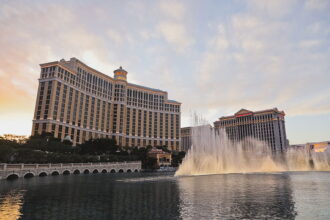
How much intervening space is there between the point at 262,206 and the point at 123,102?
152724mm

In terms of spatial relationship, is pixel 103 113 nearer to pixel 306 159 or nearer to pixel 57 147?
pixel 57 147

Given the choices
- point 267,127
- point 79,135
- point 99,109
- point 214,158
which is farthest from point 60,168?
point 267,127

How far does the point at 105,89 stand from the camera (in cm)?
15775

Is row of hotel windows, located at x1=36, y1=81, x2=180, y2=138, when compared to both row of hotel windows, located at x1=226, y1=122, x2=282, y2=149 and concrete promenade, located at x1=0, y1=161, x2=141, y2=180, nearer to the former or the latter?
concrete promenade, located at x1=0, y1=161, x2=141, y2=180

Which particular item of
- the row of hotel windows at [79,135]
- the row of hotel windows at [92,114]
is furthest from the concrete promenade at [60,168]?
the row of hotel windows at [92,114]

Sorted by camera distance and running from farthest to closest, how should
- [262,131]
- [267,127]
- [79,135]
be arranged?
[262,131] < [267,127] < [79,135]

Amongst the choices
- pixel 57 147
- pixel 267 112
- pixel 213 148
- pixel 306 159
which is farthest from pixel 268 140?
pixel 57 147

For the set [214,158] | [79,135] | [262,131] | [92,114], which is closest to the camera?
[214,158]

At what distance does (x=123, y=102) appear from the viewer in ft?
538

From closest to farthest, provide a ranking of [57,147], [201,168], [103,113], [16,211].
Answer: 1. [16,211]
2. [201,168]
3. [57,147]
4. [103,113]

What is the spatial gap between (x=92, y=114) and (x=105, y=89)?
20856 mm

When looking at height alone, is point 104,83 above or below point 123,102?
above

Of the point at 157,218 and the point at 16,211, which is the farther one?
the point at 16,211

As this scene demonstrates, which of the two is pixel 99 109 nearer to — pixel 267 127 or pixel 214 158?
pixel 214 158
